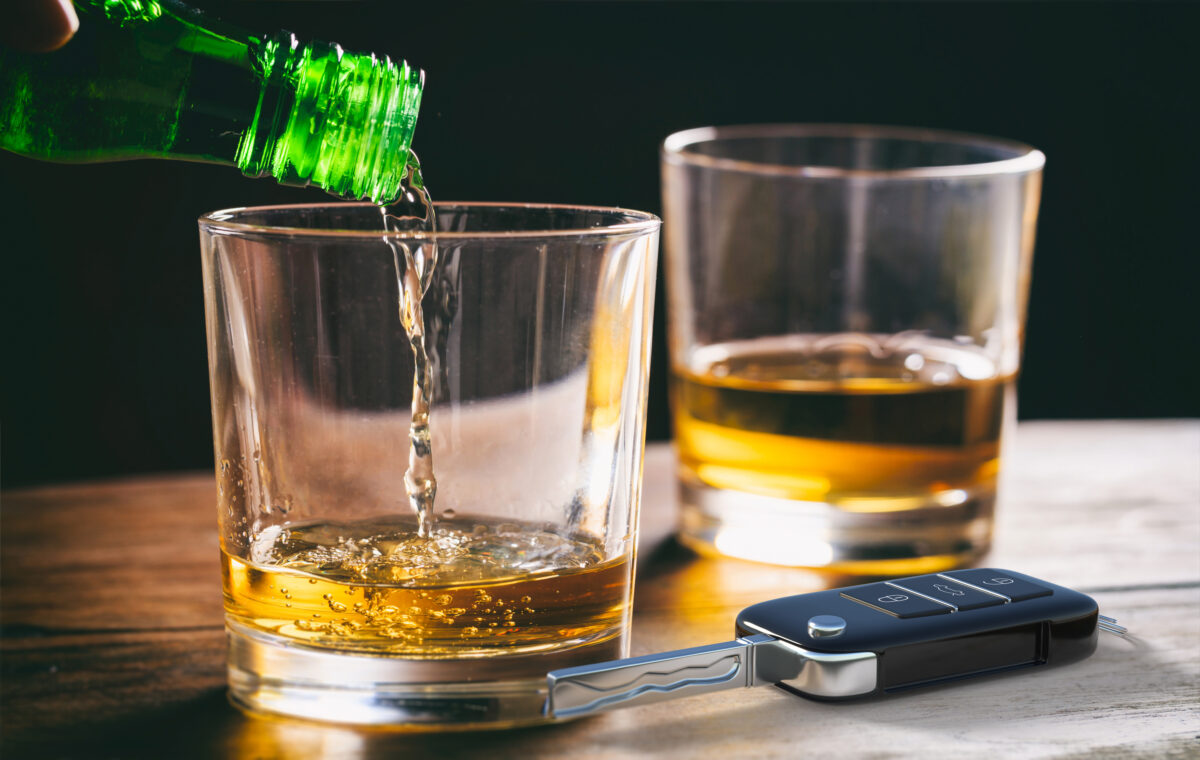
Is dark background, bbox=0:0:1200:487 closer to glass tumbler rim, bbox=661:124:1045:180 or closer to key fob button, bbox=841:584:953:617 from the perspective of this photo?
glass tumbler rim, bbox=661:124:1045:180

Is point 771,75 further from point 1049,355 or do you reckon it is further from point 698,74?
point 1049,355

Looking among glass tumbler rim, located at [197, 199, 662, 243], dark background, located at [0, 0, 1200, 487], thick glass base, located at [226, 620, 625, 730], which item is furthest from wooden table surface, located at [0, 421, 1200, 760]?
dark background, located at [0, 0, 1200, 487]

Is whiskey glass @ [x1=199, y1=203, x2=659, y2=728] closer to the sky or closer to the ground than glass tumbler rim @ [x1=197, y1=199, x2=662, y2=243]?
closer to the ground

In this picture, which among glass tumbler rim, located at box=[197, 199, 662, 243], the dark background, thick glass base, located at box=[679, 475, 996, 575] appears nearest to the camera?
glass tumbler rim, located at box=[197, 199, 662, 243]

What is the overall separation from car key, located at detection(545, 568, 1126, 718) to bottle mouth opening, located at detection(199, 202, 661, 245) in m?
0.16

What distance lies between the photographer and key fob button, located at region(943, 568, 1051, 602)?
1.79 ft

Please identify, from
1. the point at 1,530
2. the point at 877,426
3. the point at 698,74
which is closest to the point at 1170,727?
the point at 877,426

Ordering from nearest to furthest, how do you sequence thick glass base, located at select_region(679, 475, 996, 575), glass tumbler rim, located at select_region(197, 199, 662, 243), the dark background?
1. glass tumbler rim, located at select_region(197, 199, 662, 243)
2. thick glass base, located at select_region(679, 475, 996, 575)
3. the dark background

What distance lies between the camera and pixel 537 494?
494mm

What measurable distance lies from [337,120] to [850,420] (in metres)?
0.34

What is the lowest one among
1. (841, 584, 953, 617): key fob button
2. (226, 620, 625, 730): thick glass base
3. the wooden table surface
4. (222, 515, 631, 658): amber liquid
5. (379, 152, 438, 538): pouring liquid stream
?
the wooden table surface

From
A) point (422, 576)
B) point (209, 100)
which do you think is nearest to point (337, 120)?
point (209, 100)

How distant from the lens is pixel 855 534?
0.70m

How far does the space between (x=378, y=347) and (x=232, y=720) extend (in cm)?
15
